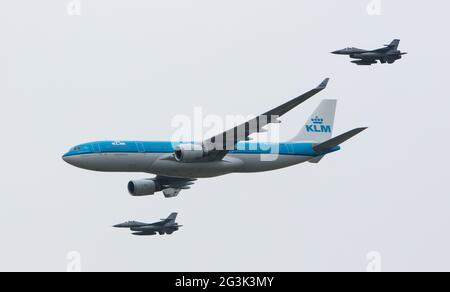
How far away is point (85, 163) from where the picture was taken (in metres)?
80.7

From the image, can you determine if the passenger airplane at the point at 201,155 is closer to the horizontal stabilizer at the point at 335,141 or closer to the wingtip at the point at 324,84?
the horizontal stabilizer at the point at 335,141

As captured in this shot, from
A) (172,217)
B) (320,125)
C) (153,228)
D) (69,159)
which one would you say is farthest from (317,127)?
(172,217)

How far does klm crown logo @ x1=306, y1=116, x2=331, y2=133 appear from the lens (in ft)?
300

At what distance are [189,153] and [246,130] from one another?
213 inches

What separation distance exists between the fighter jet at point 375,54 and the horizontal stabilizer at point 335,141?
715 cm

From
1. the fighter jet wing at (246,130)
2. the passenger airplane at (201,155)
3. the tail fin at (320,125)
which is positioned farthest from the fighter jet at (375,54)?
the fighter jet wing at (246,130)

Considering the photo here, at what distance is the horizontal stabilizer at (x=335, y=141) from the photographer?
79.9 m

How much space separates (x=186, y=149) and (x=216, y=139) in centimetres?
256

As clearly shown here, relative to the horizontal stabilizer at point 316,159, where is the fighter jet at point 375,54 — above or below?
above

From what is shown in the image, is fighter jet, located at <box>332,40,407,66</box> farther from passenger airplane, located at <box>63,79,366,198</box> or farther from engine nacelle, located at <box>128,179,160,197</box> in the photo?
engine nacelle, located at <box>128,179,160,197</box>

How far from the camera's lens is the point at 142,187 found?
291 feet

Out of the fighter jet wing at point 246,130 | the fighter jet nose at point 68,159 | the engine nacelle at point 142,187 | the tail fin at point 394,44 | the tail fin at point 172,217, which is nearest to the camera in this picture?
the fighter jet wing at point 246,130

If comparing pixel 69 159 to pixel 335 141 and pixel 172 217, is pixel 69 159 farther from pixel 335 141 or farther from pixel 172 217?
pixel 172 217

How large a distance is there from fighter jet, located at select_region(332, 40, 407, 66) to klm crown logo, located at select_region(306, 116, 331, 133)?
23.3 ft
